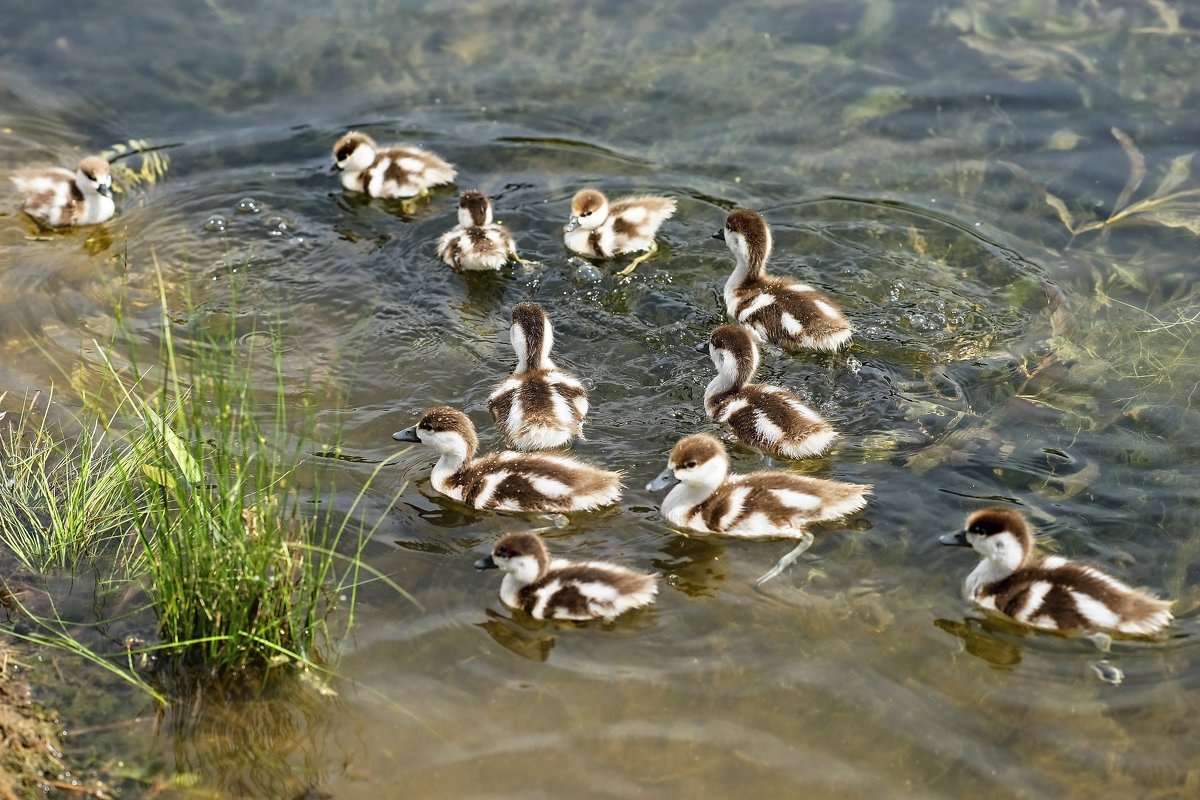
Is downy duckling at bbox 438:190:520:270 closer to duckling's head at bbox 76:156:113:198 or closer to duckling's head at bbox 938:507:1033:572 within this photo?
duckling's head at bbox 76:156:113:198

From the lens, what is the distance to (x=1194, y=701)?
179 inches

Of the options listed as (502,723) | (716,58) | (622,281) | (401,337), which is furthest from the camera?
(716,58)

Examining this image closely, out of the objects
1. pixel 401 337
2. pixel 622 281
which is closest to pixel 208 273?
pixel 401 337

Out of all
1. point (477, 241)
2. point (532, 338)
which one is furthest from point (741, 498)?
point (477, 241)

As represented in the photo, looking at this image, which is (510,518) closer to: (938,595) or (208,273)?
(938,595)

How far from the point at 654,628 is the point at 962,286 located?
3296 mm

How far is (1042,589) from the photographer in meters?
4.90

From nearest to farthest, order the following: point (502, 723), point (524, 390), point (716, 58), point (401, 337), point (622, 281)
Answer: point (502, 723) → point (524, 390) → point (401, 337) → point (622, 281) → point (716, 58)

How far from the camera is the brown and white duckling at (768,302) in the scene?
6664 millimetres

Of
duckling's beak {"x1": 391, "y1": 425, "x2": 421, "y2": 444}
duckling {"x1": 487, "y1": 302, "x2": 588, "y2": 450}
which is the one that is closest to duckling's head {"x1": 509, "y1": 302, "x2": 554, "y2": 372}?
duckling {"x1": 487, "y1": 302, "x2": 588, "y2": 450}

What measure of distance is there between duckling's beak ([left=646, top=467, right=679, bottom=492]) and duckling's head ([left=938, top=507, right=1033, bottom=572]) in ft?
4.08

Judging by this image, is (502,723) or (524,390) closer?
(502,723)

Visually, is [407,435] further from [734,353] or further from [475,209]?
[475,209]

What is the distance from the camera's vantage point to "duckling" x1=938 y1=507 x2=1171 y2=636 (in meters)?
4.79
